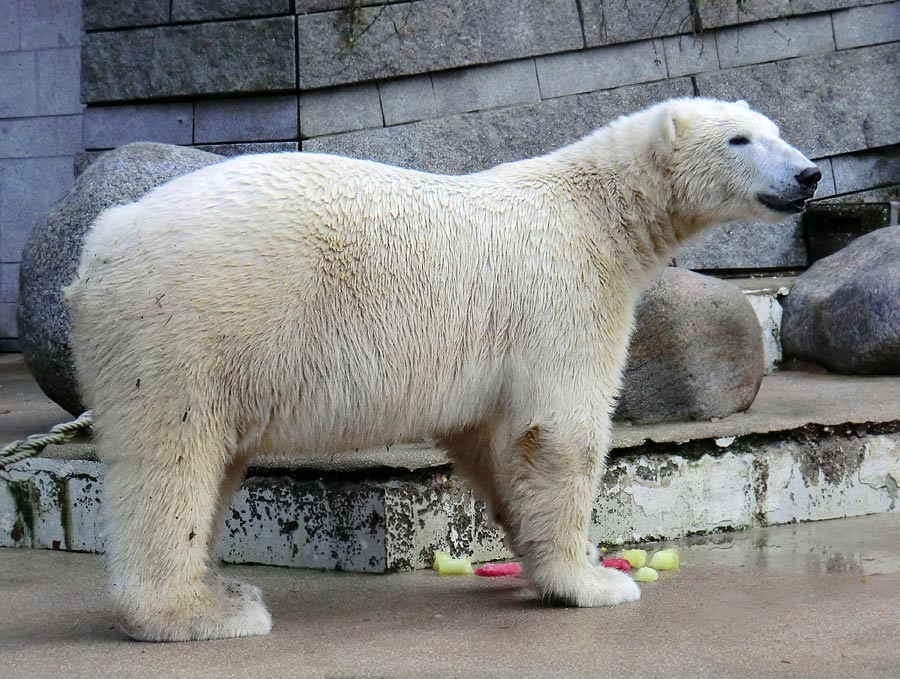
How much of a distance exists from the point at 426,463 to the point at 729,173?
1399 millimetres

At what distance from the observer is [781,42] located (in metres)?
7.79

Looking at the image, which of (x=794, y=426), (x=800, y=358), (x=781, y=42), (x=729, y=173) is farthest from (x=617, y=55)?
(x=729, y=173)

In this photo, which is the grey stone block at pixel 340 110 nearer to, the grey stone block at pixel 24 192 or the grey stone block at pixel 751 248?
the grey stone block at pixel 751 248

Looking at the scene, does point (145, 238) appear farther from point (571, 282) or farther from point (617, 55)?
point (617, 55)

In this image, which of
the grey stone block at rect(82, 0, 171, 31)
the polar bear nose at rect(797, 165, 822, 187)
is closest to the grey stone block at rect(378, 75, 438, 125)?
the grey stone block at rect(82, 0, 171, 31)

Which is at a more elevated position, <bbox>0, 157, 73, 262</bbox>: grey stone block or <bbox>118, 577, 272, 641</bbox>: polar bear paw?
<bbox>0, 157, 73, 262</bbox>: grey stone block

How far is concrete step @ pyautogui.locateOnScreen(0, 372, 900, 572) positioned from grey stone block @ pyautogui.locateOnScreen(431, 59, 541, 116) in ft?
9.05

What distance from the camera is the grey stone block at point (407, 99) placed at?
23.5 ft

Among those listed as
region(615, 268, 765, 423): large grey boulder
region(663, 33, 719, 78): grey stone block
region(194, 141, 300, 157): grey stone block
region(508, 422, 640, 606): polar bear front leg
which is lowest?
region(508, 422, 640, 606): polar bear front leg

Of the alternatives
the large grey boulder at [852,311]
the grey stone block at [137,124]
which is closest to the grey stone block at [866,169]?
the large grey boulder at [852,311]

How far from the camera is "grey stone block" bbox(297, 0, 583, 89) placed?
693cm

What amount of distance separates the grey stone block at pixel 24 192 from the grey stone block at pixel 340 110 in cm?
290

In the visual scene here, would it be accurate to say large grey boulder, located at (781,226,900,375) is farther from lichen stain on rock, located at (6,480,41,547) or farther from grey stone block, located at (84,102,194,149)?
Answer: lichen stain on rock, located at (6,480,41,547)

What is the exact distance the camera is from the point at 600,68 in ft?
24.6
